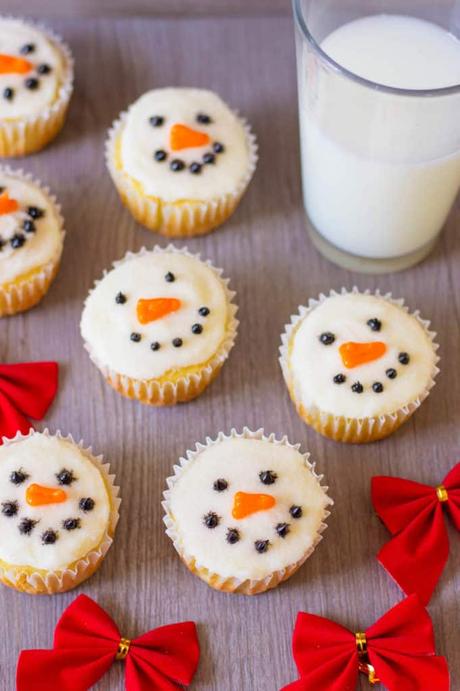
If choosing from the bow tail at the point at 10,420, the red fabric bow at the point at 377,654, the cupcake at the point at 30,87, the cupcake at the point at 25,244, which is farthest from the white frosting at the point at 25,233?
the red fabric bow at the point at 377,654

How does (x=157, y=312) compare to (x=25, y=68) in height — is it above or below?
below

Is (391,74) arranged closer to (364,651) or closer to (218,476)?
(218,476)

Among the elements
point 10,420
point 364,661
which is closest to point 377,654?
point 364,661

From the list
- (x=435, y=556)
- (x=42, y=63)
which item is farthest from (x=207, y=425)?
(x=42, y=63)

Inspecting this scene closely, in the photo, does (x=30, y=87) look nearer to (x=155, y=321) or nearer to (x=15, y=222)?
(x=15, y=222)

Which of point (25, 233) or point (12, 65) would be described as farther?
point (12, 65)

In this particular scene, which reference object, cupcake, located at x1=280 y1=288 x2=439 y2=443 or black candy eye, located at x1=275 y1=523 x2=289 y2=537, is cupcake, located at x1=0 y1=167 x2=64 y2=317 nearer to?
cupcake, located at x1=280 y1=288 x2=439 y2=443

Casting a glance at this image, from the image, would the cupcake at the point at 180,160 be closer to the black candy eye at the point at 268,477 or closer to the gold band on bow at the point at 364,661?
the black candy eye at the point at 268,477
